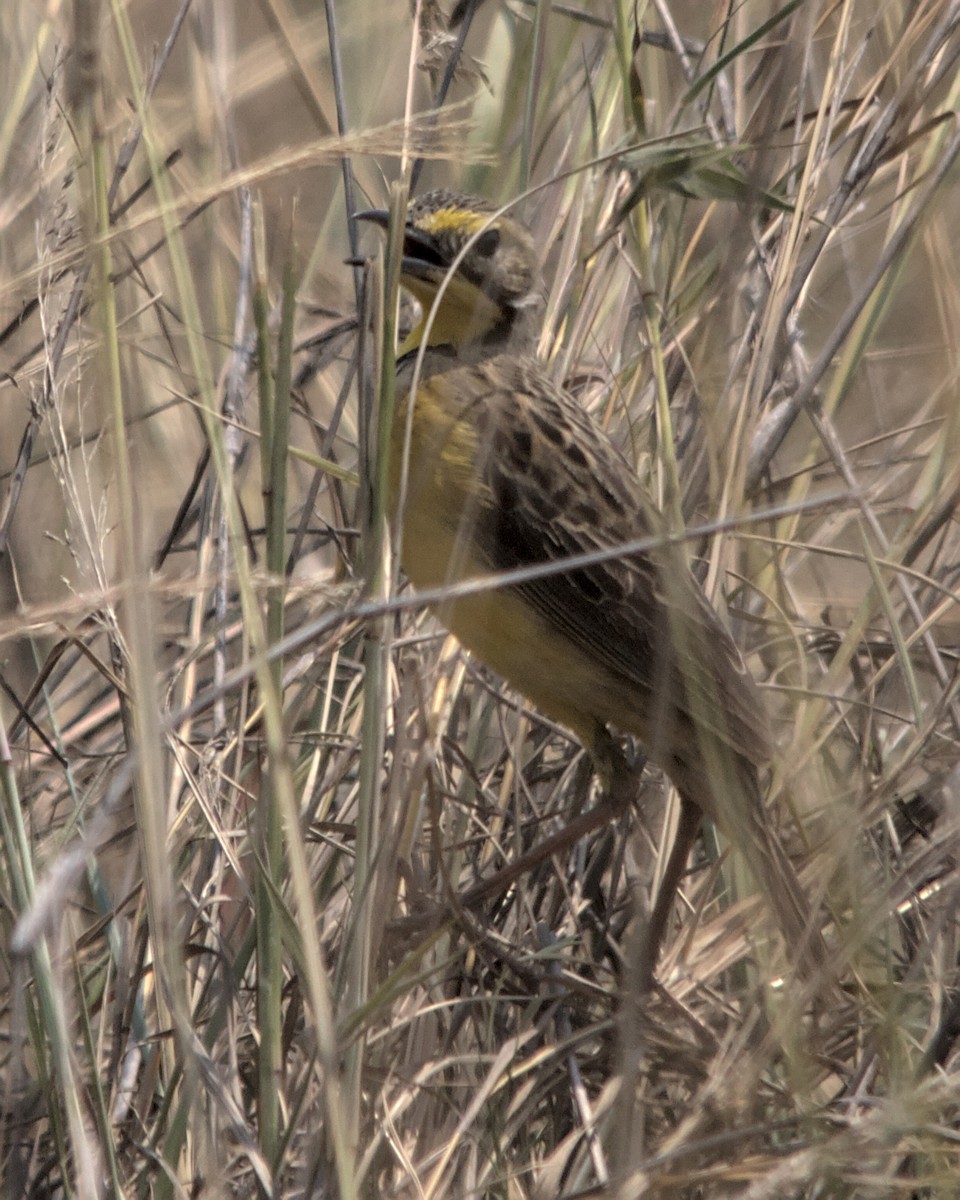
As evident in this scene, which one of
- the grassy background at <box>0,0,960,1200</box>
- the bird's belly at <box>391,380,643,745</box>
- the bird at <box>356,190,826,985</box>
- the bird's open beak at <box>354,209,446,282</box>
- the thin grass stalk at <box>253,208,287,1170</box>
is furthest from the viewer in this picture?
the bird's open beak at <box>354,209,446,282</box>

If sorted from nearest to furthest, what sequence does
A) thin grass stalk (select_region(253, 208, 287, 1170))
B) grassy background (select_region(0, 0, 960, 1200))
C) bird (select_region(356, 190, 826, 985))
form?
1. grassy background (select_region(0, 0, 960, 1200))
2. thin grass stalk (select_region(253, 208, 287, 1170))
3. bird (select_region(356, 190, 826, 985))

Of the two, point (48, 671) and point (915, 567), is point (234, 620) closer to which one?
point (48, 671)

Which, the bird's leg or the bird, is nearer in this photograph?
the bird's leg

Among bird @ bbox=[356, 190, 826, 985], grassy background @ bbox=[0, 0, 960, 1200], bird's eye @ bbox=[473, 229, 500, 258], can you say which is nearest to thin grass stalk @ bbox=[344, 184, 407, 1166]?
grassy background @ bbox=[0, 0, 960, 1200]

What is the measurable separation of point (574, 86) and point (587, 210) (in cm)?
45

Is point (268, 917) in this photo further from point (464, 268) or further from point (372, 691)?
point (464, 268)

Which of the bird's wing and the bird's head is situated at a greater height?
the bird's head

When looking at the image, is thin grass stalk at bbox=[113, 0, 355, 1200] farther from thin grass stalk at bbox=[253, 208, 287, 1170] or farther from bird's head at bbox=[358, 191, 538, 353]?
bird's head at bbox=[358, 191, 538, 353]

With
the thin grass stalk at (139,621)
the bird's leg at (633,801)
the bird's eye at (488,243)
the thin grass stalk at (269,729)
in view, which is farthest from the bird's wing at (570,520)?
the thin grass stalk at (139,621)

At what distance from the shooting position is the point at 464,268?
→ 367 centimetres

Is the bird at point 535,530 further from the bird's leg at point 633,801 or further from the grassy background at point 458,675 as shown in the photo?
the grassy background at point 458,675

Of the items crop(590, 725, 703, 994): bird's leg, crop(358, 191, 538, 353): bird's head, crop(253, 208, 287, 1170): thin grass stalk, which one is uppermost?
crop(358, 191, 538, 353): bird's head

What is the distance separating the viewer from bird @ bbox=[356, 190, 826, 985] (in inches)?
121

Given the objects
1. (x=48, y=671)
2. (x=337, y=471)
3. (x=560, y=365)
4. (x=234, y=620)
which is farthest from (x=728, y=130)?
(x=48, y=671)
